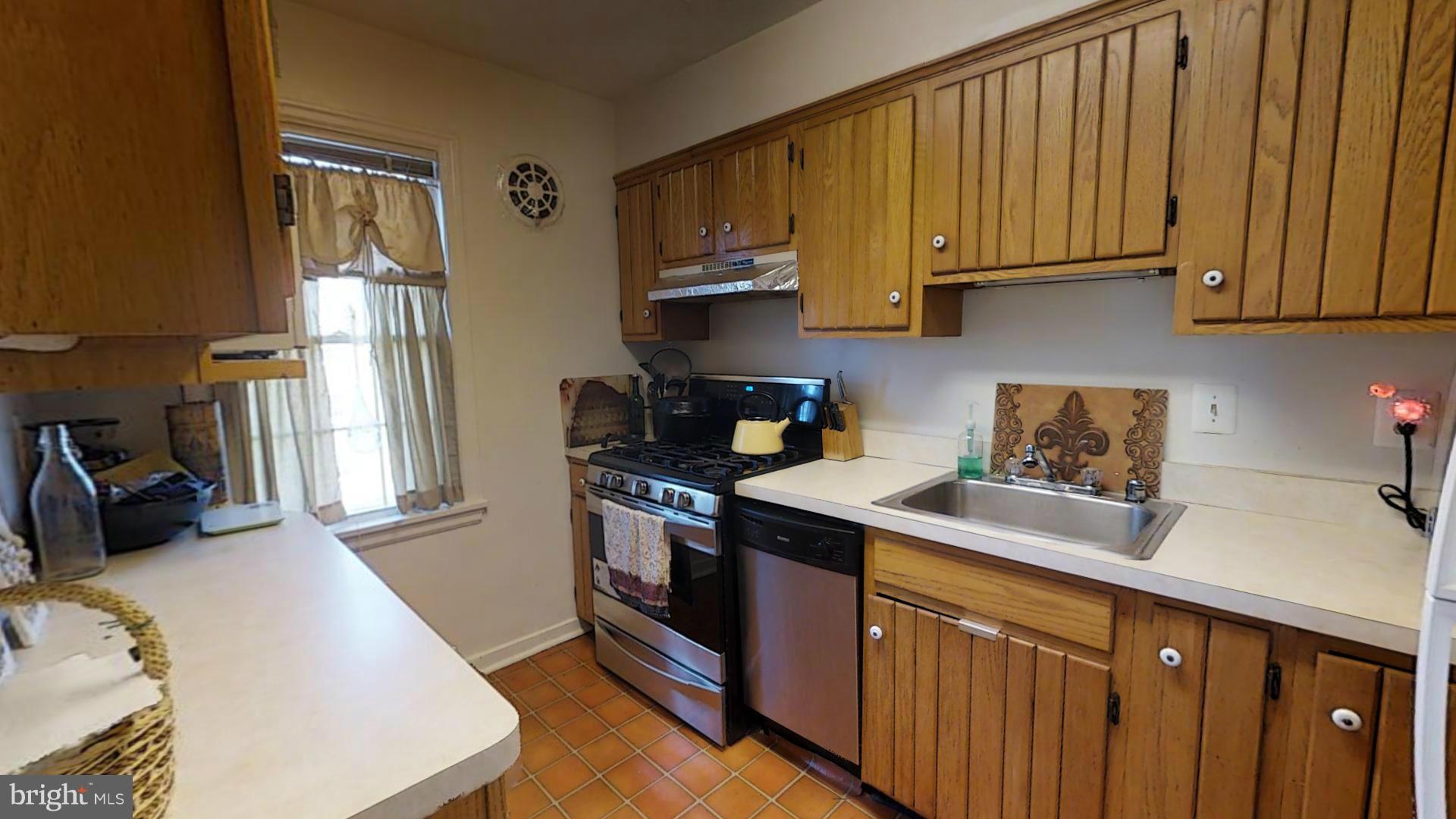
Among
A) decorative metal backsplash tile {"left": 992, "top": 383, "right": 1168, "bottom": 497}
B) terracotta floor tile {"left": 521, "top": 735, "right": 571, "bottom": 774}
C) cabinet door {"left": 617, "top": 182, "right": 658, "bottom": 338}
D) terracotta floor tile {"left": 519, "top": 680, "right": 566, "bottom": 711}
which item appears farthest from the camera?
cabinet door {"left": 617, "top": 182, "right": 658, "bottom": 338}

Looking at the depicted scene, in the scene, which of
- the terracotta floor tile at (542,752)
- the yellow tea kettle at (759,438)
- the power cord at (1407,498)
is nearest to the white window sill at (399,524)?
the terracotta floor tile at (542,752)

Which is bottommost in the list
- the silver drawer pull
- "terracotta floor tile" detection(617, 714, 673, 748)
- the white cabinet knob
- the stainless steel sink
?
"terracotta floor tile" detection(617, 714, 673, 748)

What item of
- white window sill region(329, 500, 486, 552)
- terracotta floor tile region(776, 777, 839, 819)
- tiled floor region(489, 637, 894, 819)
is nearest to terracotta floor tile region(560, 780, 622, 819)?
tiled floor region(489, 637, 894, 819)

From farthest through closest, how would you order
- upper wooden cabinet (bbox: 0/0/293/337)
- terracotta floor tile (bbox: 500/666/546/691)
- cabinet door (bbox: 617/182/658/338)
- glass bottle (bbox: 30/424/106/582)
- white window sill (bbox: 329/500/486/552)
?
1. cabinet door (bbox: 617/182/658/338)
2. terracotta floor tile (bbox: 500/666/546/691)
3. white window sill (bbox: 329/500/486/552)
4. glass bottle (bbox: 30/424/106/582)
5. upper wooden cabinet (bbox: 0/0/293/337)

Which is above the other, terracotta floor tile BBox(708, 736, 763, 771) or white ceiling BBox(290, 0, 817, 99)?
white ceiling BBox(290, 0, 817, 99)

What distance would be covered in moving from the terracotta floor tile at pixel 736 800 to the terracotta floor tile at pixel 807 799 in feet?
Answer: 0.24

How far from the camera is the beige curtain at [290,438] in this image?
78.1 inches

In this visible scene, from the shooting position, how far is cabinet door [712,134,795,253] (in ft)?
7.09

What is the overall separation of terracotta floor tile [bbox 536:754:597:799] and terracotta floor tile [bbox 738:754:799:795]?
524mm

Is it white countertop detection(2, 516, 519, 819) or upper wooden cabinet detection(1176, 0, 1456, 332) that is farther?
upper wooden cabinet detection(1176, 0, 1456, 332)

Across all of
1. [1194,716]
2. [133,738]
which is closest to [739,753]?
[1194,716]

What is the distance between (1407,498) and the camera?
1.33 metres

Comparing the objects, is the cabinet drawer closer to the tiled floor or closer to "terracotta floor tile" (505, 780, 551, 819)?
the tiled floor

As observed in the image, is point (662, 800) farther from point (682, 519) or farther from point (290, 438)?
point (290, 438)
